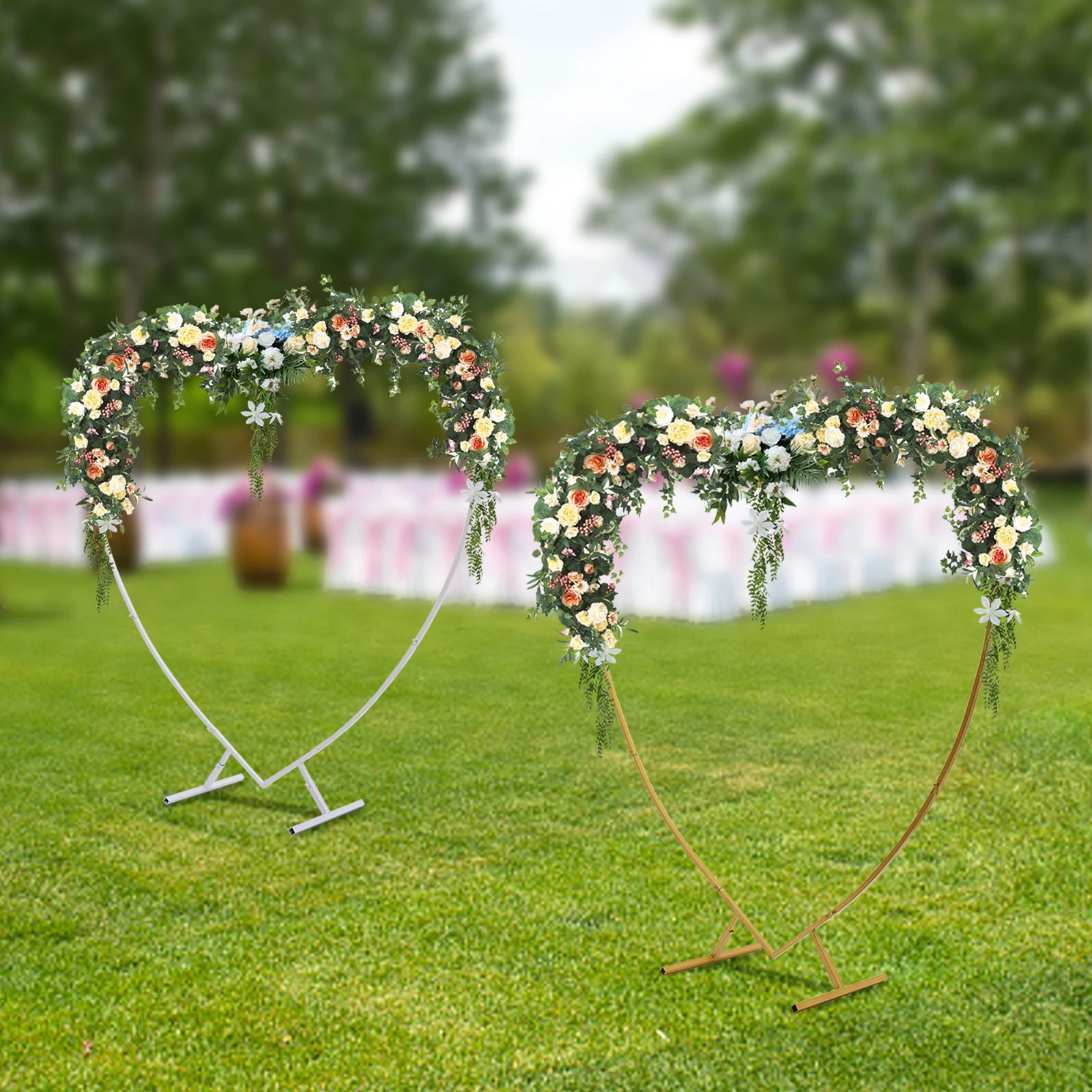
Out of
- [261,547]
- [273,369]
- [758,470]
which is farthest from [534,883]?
[261,547]

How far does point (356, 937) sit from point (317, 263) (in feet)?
88.7

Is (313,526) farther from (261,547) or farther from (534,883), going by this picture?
(534,883)

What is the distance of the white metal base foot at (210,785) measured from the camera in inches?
221

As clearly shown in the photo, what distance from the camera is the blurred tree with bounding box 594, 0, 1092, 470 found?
1197 inches

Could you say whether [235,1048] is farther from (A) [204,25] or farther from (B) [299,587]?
(A) [204,25]

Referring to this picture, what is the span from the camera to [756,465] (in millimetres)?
3977

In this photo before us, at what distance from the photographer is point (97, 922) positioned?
430cm

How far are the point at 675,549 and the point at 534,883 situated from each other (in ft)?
20.3

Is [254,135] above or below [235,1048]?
above

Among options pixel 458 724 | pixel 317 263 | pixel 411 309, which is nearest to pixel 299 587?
pixel 458 724

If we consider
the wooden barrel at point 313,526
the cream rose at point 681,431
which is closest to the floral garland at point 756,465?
the cream rose at point 681,431

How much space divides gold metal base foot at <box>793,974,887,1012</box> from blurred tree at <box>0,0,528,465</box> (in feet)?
78.9

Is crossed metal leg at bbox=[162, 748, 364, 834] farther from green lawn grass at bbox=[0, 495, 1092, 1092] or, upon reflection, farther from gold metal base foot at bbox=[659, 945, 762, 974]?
gold metal base foot at bbox=[659, 945, 762, 974]

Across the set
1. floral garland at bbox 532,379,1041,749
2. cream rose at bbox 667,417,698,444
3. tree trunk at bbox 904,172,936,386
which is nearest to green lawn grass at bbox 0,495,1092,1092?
floral garland at bbox 532,379,1041,749
